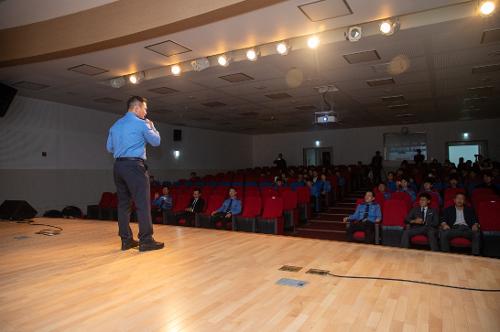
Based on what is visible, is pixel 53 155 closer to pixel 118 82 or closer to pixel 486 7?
pixel 118 82

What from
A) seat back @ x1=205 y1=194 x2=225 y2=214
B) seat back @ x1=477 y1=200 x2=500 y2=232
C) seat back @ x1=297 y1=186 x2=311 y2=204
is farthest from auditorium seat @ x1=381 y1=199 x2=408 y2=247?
seat back @ x1=205 y1=194 x2=225 y2=214

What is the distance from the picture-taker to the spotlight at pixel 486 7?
3773mm

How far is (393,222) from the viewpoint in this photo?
16.2 feet

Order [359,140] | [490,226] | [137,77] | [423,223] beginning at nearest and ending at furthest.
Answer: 1. [490,226]
2. [423,223]
3. [137,77]
4. [359,140]

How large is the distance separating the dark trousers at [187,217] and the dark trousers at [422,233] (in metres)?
3.68

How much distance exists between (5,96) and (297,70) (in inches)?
230

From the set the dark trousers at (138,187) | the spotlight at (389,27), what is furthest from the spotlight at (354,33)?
the dark trousers at (138,187)

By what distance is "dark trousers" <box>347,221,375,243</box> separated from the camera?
4.94 m

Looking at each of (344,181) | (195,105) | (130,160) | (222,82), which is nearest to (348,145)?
(344,181)

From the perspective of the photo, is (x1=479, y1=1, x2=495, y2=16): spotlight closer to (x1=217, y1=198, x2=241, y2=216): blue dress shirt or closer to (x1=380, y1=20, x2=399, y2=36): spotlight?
(x1=380, y1=20, x2=399, y2=36): spotlight

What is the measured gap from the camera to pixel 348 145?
50.7ft

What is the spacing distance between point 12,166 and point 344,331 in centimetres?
849

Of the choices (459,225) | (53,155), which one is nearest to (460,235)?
(459,225)

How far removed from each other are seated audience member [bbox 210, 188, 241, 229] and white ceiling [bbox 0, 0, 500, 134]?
7.81ft
